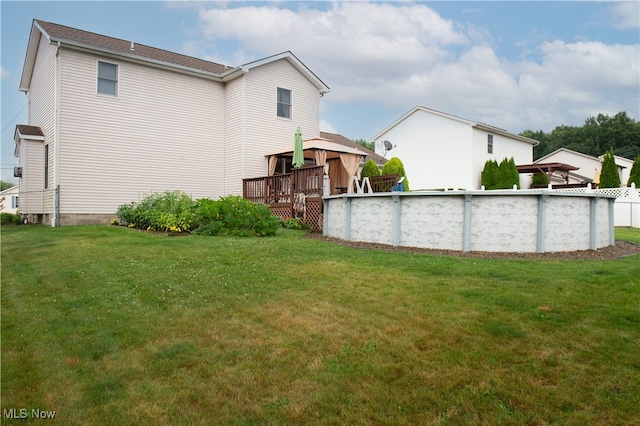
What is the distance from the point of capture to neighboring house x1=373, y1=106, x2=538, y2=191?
24.6m

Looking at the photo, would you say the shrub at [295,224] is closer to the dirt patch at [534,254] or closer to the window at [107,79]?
the dirt patch at [534,254]

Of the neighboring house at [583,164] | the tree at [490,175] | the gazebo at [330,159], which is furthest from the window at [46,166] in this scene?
the neighboring house at [583,164]

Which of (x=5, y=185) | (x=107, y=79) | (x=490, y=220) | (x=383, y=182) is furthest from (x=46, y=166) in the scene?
(x=5, y=185)

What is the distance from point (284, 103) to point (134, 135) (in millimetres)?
5803

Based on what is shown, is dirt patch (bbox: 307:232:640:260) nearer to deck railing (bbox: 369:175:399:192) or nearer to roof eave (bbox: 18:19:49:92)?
deck railing (bbox: 369:175:399:192)

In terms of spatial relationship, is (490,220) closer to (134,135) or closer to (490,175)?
(134,135)

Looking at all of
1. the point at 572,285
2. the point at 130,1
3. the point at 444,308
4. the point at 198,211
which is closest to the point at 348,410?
the point at 444,308

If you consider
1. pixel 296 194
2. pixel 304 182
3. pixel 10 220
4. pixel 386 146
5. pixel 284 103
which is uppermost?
pixel 386 146

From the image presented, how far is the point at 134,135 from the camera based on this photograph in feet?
47.9

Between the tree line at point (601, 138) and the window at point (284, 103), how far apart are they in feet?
179

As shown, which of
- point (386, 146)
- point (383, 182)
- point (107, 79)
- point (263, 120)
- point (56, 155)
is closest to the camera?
point (56, 155)

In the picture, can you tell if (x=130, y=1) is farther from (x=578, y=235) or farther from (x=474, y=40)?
(x=578, y=235)

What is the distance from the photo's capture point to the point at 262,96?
16.6 m

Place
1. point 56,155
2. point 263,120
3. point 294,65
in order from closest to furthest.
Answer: point 56,155 → point 263,120 → point 294,65
